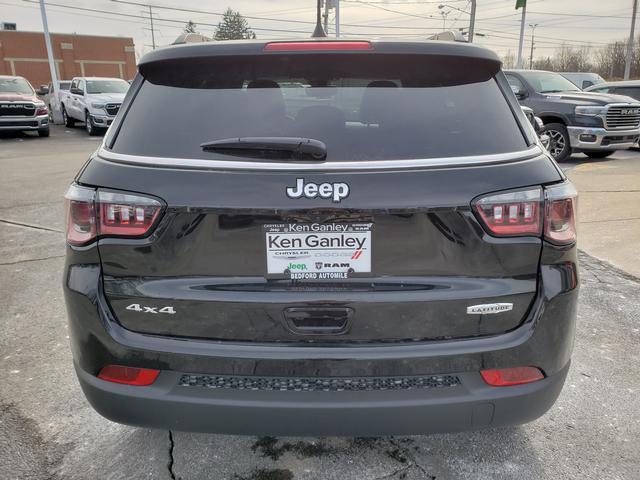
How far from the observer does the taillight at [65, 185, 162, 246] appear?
1815mm

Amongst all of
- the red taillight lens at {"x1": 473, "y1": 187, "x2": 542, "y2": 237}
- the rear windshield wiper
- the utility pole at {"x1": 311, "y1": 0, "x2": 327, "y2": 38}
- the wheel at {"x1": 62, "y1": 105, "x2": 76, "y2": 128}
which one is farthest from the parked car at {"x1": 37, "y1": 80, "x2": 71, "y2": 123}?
the red taillight lens at {"x1": 473, "y1": 187, "x2": 542, "y2": 237}

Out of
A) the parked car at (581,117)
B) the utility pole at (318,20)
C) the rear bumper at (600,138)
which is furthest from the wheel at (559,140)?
the utility pole at (318,20)

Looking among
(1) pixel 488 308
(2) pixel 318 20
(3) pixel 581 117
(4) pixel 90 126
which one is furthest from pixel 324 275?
(4) pixel 90 126

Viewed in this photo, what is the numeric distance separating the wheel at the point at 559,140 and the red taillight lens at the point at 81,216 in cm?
1103

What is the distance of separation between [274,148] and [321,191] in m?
0.24

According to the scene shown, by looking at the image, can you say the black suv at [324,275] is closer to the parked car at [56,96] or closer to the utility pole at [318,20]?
the utility pole at [318,20]

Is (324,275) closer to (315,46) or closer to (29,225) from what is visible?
(315,46)

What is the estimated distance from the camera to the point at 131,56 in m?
56.3

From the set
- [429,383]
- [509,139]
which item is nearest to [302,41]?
[509,139]

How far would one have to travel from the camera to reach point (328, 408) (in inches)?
72.1

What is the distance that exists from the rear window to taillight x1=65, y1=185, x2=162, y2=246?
0.20 meters

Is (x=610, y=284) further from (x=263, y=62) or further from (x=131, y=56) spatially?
(x=131, y=56)

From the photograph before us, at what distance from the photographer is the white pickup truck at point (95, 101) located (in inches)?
687

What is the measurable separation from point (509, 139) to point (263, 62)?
0.98 m
